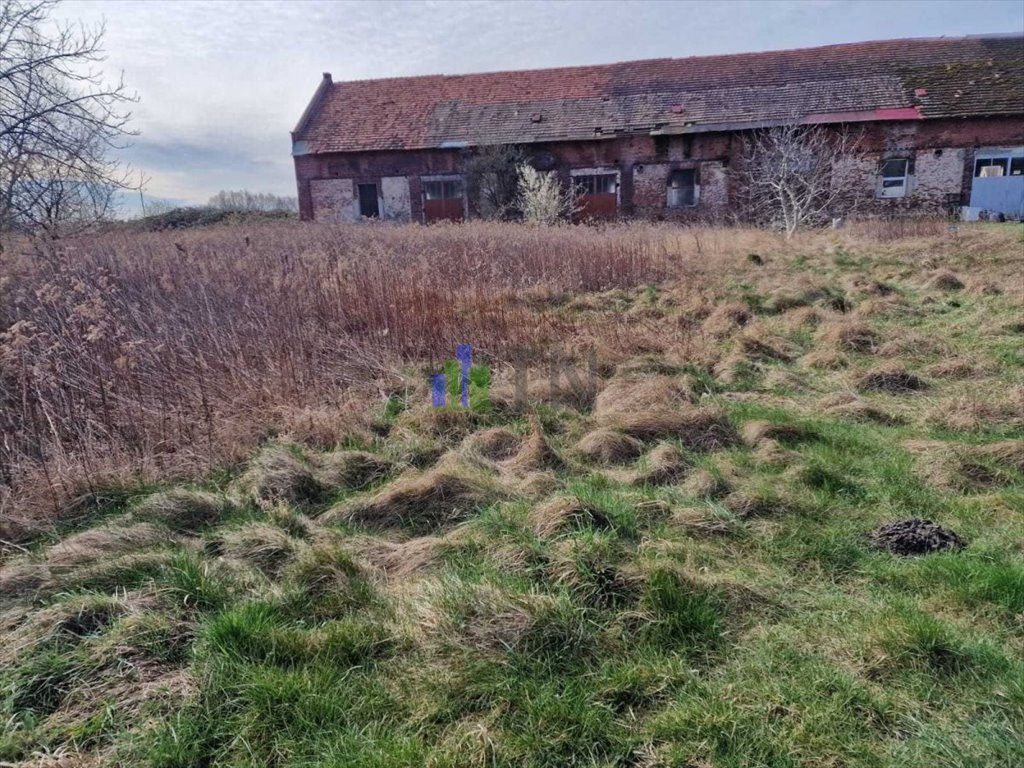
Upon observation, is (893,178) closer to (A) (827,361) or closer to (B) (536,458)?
(A) (827,361)

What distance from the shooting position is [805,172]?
20125mm

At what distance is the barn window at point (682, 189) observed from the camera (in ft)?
74.1

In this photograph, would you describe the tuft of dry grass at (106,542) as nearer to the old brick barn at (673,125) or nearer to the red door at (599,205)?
the red door at (599,205)

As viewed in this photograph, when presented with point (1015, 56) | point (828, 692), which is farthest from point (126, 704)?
point (1015, 56)

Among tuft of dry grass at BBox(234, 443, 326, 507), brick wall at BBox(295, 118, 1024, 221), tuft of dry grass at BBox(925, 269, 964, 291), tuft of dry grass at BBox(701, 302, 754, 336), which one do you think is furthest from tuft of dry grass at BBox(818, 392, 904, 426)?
brick wall at BBox(295, 118, 1024, 221)

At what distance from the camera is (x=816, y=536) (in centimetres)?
322

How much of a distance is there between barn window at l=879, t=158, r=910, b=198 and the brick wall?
23cm

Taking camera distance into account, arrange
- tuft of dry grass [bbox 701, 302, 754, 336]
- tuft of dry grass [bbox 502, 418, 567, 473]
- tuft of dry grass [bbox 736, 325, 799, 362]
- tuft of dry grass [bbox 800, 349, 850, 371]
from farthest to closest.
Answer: tuft of dry grass [bbox 701, 302, 754, 336] → tuft of dry grass [bbox 736, 325, 799, 362] → tuft of dry grass [bbox 800, 349, 850, 371] → tuft of dry grass [bbox 502, 418, 567, 473]

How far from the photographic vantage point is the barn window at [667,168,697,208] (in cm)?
2259

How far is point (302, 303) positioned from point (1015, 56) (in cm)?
2679

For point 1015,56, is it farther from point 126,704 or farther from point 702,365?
point 126,704

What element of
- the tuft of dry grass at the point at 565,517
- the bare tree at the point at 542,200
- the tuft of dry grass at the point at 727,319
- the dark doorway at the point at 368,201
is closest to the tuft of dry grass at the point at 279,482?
the tuft of dry grass at the point at 565,517

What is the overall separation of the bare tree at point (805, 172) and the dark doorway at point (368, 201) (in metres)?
13.7

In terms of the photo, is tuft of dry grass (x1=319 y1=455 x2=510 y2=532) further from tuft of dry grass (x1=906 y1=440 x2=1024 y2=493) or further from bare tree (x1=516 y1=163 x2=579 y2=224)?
bare tree (x1=516 y1=163 x2=579 y2=224)
